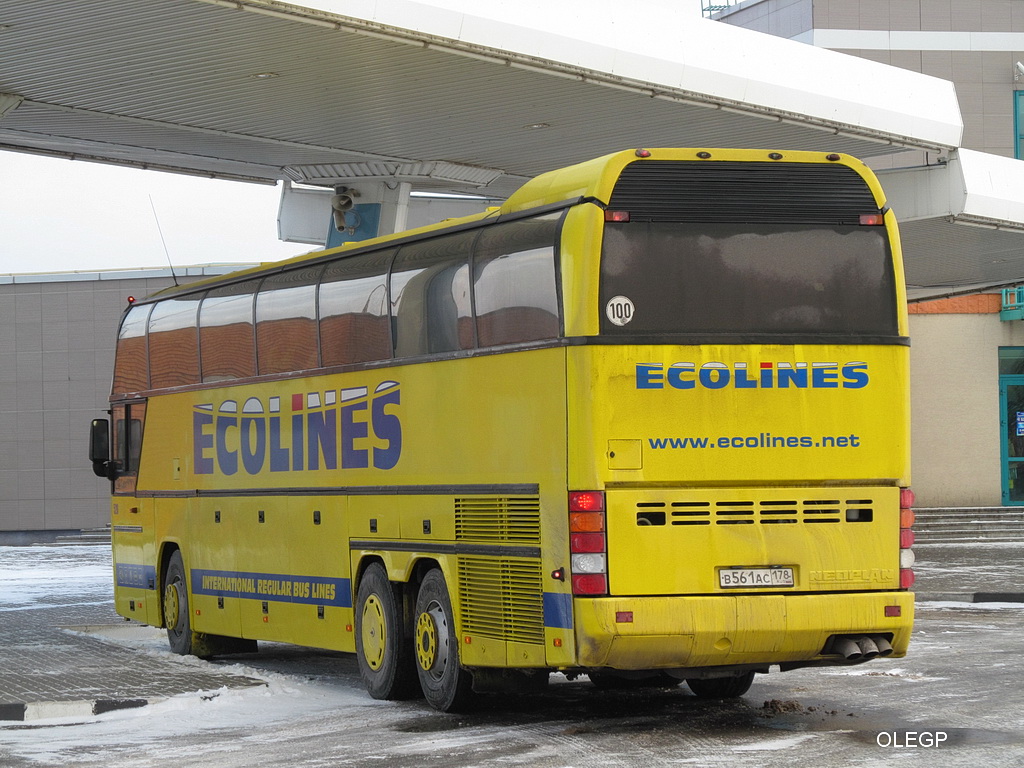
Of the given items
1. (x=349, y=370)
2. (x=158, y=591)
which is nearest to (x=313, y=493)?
(x=349, y=370)

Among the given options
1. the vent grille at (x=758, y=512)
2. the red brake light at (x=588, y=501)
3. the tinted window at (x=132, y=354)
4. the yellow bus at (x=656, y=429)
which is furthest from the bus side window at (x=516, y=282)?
the tinted window at (x=132, y=354)

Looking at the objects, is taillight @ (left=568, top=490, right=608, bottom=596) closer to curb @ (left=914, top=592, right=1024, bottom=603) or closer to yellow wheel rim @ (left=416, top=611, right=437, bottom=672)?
yellow wheel rim @ (left=416, top=611, right=437, bottom=672)

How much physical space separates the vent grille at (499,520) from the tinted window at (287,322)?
109 inches

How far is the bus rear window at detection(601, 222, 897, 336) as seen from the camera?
990 centimetres

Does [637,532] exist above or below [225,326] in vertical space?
below

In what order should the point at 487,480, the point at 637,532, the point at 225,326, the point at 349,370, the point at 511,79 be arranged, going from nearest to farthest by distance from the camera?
the point at 637,532, the point at 487,480, the point at 349,370, the point at 225,326, the point at 511,79

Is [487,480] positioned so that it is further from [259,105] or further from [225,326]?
[259,105]

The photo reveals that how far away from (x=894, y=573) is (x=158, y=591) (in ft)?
29.0

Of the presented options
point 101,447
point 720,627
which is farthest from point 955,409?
point 720,627

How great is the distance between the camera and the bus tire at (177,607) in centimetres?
1599

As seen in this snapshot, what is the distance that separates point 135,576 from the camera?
17234mm

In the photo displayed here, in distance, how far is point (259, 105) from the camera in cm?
2222

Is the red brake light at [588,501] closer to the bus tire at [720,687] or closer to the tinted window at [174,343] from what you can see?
the bus tire at [720,687]

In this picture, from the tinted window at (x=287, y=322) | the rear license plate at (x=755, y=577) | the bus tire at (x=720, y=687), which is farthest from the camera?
the tinted window at (x=287, y=322)
